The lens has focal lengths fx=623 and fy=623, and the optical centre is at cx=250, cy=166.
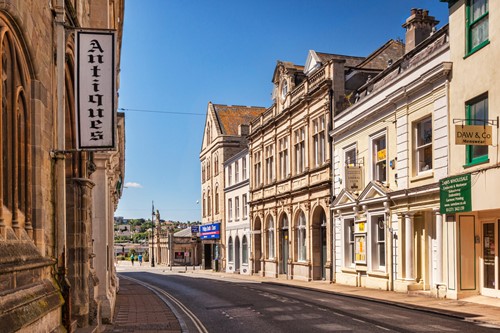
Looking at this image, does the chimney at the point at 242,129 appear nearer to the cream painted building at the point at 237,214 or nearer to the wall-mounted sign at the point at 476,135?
the cream painted building at the point at 237,214

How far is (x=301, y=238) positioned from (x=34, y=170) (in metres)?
31.3

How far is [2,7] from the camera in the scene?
23.0 ft

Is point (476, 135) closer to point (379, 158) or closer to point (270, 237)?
point (379, 158)

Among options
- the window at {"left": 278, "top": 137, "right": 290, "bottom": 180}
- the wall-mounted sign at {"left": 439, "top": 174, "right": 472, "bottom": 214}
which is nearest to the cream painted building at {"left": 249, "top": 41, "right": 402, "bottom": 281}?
the window at {"left": 278, "top": 137, "right": 290, "bottom": 180}

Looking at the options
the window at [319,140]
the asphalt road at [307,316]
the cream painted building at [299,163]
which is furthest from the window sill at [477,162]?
the window at [319,140]

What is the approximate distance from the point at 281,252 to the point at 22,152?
3559cm

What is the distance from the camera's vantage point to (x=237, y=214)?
5425 centimetres

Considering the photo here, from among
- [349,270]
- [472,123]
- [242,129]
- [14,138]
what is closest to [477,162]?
[472,123]

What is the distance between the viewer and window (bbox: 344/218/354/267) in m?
31.4

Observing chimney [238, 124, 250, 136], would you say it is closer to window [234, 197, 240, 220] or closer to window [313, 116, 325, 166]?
window [234, 197, 240, 220]

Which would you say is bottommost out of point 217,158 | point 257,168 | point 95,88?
point 257,168

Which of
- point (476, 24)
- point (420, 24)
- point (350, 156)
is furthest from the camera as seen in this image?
point (350, 156)

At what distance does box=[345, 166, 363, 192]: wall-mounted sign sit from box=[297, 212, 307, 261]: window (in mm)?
9415

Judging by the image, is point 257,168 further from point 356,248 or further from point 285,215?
point 356,248
